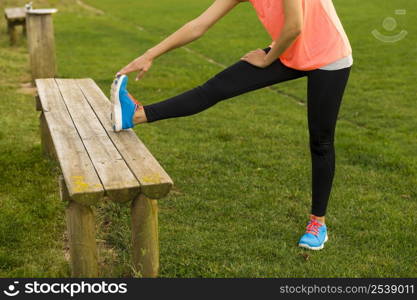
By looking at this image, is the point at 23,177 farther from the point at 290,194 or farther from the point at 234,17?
the point at 234,17

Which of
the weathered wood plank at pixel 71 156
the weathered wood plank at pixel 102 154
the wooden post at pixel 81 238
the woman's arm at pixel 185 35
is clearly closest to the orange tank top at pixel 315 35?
the woman's arm at pixel 185 35

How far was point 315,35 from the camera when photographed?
151 inches

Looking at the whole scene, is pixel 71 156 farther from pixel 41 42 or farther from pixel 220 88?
pixel 41 42

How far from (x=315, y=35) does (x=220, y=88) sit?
674 millimetres

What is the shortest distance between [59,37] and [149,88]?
7.23 metres

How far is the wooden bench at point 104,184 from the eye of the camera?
10.6 ft

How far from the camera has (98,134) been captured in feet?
13.5

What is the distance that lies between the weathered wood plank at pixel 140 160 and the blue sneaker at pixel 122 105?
0.09 meters

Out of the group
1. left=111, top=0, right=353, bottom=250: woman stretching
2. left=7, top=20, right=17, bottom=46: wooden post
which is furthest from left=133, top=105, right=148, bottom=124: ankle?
left=7, top=20, right=17, bottom=46: wooden post

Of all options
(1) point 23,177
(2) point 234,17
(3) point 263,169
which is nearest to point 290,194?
(3) point 263,169

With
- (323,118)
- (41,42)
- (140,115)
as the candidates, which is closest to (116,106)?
(140,115)

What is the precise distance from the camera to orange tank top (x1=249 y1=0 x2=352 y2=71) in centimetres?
379

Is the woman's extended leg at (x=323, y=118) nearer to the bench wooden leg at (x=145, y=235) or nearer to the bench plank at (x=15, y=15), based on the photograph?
the bench wooden leg at (x=145, y=235)

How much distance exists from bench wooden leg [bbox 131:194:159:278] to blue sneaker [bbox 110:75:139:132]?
0.75 m
